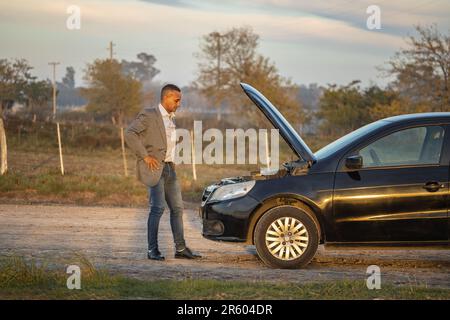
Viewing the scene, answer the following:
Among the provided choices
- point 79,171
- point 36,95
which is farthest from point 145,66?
point 79,171

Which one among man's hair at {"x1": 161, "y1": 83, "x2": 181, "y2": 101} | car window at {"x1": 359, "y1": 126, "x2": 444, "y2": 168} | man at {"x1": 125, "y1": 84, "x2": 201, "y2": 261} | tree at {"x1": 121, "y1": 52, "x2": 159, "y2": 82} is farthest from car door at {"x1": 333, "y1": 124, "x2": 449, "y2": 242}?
tree at {"x1": 121, "y1": 52, "x2": 159, "y2": 82}

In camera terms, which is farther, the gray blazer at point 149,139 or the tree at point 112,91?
the tree at point 112,91

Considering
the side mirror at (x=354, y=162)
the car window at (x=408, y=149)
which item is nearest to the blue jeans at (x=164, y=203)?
the side mirror at (x=354, y=162)

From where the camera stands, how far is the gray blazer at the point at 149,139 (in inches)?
362

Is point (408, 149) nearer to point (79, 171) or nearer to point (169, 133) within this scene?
point (169, 133)

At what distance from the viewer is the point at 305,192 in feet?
29.2

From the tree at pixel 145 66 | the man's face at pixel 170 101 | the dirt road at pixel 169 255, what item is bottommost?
the dirt road at pixel 169 255

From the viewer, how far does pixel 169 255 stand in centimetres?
993

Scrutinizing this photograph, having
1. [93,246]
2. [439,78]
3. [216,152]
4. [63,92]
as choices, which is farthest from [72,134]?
[63,92]

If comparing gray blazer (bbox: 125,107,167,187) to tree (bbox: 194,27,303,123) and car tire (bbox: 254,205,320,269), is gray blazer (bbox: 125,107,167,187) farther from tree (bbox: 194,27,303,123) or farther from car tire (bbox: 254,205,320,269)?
tree (bbox: 194,27,303,123)

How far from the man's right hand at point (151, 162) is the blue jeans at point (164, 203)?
0.19 meters

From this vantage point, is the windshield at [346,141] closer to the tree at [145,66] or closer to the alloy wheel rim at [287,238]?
the alloy wheel rim at [287,238]

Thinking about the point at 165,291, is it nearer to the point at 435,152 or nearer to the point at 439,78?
the point at 435,152

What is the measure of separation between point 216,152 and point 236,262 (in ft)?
86.0
